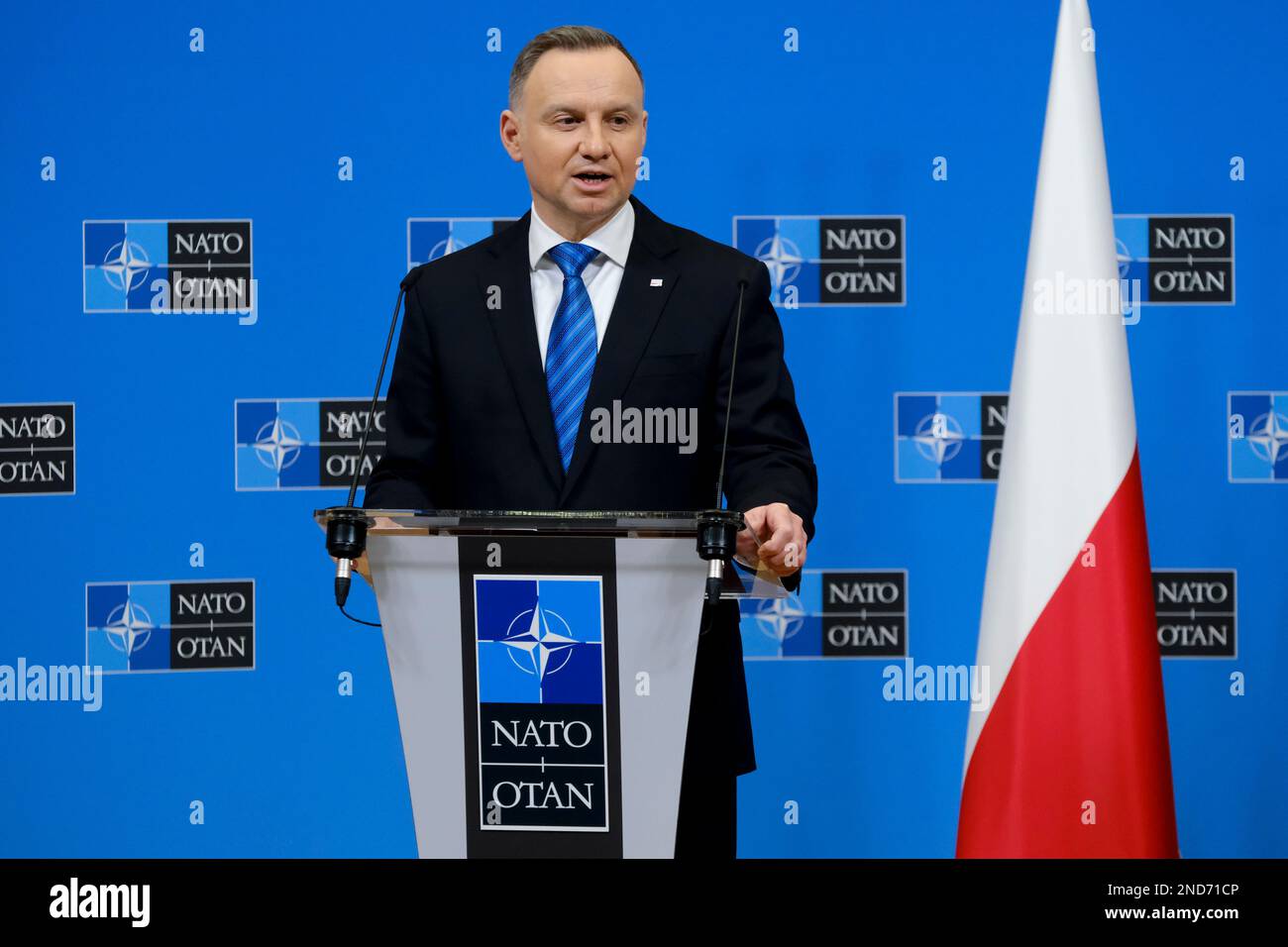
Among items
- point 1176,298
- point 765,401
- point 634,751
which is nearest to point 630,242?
point 765,401

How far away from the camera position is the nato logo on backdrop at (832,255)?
3.39m

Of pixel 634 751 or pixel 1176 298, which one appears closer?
pixel 634 751

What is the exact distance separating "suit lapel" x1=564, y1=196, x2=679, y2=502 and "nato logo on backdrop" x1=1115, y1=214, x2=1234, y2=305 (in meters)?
1.64

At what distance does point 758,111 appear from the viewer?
3.38 metres

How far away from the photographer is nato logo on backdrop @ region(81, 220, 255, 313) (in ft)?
11.2

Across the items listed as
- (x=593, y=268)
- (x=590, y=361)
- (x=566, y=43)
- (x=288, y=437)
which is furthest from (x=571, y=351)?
(x=288, y=437)

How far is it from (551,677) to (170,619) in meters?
2.11

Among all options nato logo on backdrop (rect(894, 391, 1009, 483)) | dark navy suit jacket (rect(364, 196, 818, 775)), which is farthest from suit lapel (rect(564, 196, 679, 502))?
nato logo on backdrop (rect(894, 391, 1009, 483))

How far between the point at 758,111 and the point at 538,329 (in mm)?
1463

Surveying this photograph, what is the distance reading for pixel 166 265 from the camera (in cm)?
343

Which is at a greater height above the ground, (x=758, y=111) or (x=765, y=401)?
(x=758, y=111)

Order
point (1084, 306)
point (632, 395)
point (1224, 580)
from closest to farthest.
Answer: point (632, 395) < point (1084, 306) < point (1224, 580)

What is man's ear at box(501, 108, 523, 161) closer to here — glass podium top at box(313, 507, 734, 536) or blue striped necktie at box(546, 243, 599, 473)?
blue striped necktie at box(546, 243, 599, 473)
